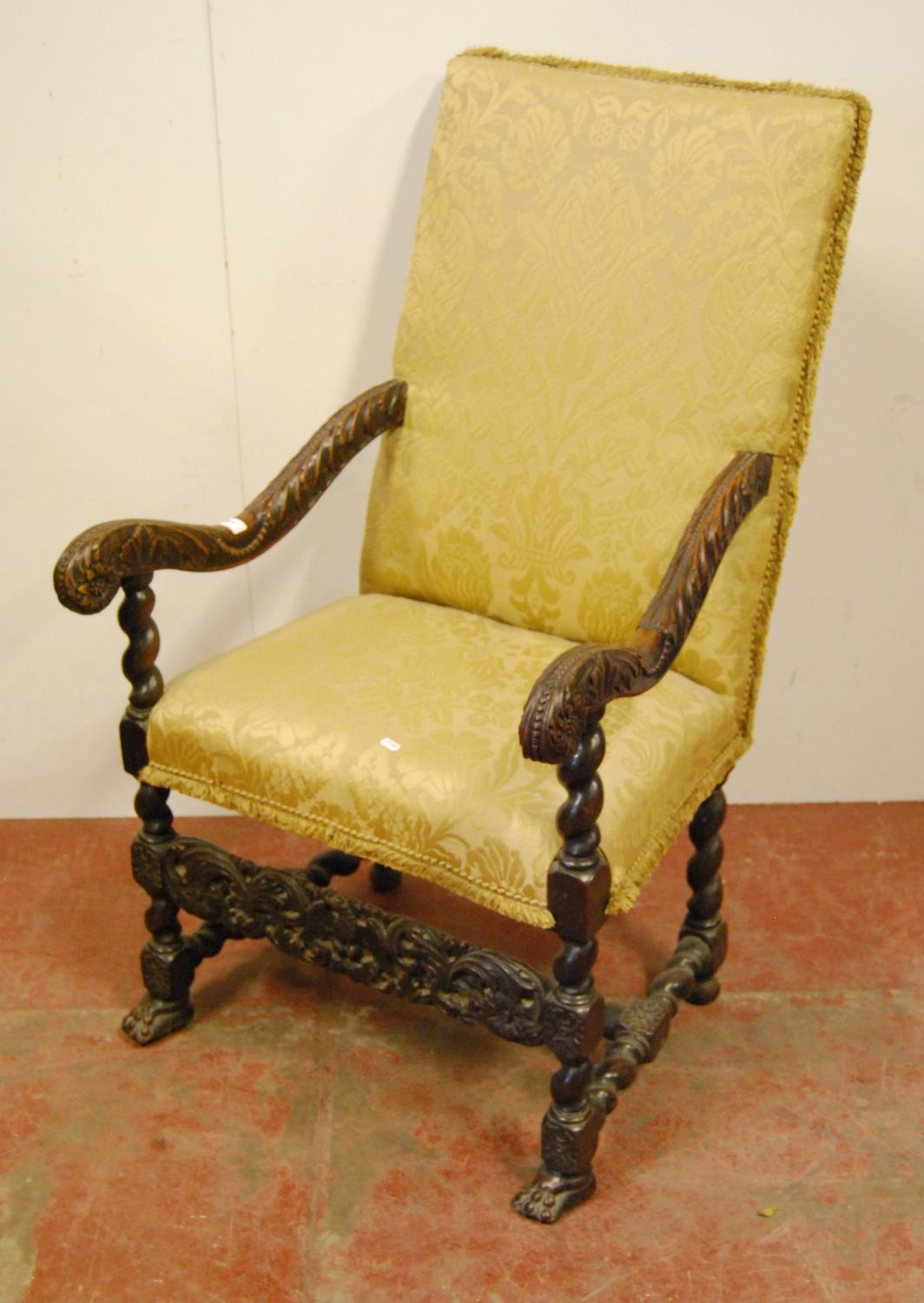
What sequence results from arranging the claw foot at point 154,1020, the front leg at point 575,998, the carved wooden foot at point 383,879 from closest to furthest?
the front leg at point 575,998 < the claw foot at point 154,1020 < the carved wooden foot at point 383,879

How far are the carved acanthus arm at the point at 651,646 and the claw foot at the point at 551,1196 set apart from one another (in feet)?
2.02

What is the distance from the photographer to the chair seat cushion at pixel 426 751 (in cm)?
165

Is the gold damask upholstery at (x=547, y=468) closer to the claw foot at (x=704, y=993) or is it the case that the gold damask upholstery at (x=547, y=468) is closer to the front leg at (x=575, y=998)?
the front leg at (x=575, y=998)

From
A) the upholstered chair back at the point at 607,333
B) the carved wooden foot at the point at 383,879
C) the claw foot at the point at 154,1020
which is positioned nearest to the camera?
the upholstered chair back at the point at 607,333

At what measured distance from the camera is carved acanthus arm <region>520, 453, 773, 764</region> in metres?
1.46

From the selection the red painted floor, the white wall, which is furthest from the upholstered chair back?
the red painted floor

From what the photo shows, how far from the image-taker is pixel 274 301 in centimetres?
236

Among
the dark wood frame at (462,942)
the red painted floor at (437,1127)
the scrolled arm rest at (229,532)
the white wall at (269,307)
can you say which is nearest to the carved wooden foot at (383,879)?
the red painted floor at (437,1127)

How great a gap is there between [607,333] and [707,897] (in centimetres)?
87

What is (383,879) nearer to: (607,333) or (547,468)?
(547,468)

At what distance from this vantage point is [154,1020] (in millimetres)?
2082

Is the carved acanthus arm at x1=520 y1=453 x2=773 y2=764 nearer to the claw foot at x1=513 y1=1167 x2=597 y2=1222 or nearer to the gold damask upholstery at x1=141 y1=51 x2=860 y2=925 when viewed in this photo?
the gold damask upholstery at x1=141 y1=51 x2=860 y2=925

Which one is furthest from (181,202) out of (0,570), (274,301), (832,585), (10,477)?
(832,585)

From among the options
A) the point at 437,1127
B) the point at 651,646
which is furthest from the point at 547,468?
the point at 437,1127
